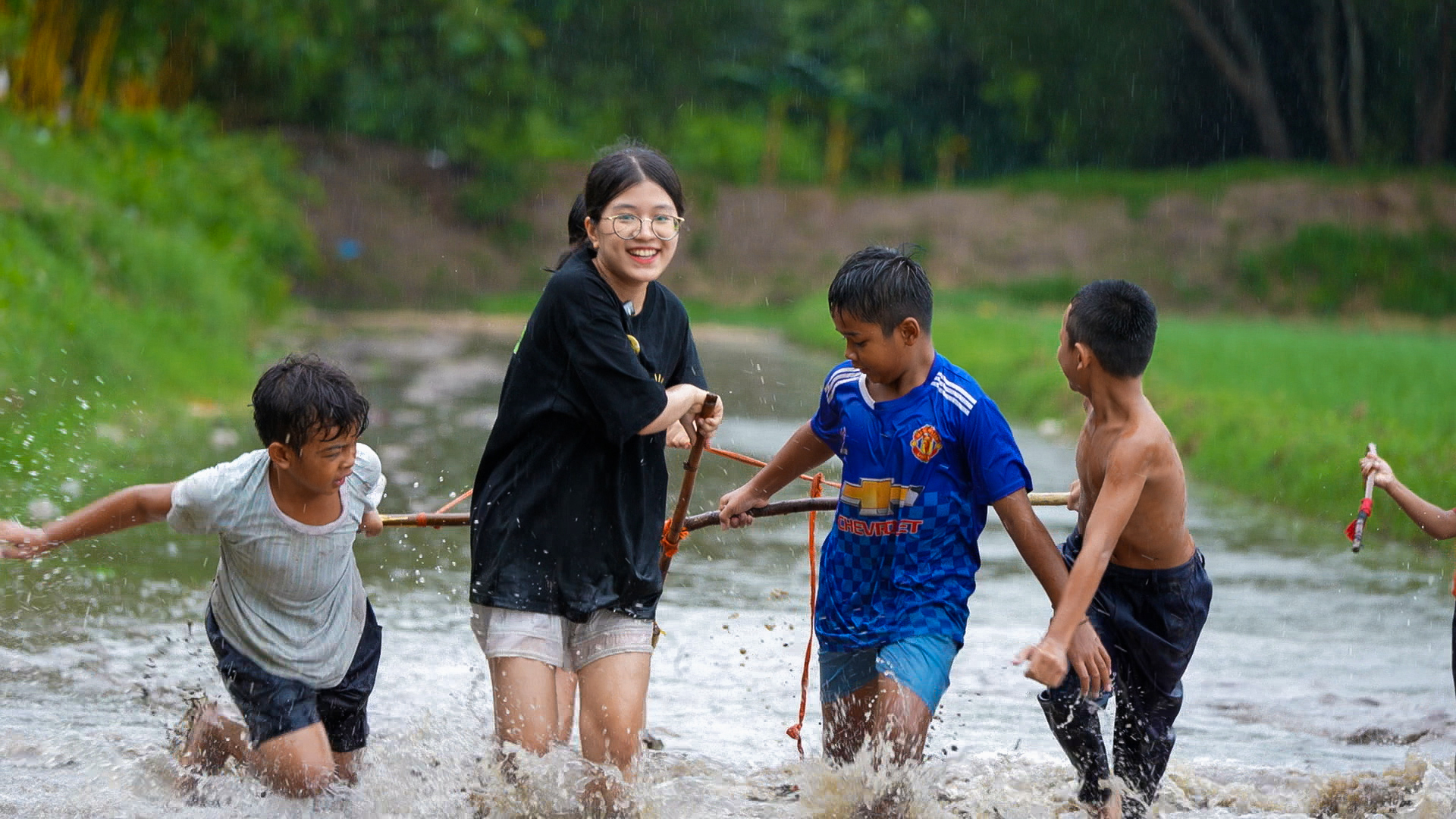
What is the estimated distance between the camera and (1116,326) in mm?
3975

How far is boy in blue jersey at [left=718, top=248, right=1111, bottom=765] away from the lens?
3854 millimetres

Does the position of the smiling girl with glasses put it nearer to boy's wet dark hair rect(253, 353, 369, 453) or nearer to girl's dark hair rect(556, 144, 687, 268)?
girl's dark hair rect(556, 144, 687, 268)

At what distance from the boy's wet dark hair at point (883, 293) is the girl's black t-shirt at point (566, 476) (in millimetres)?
490

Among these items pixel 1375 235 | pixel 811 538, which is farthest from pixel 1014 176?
pixel 811 538

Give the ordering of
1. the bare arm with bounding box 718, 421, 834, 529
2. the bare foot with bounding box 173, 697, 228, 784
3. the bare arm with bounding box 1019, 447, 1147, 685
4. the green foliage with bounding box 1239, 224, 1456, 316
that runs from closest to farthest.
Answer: the bare arm with bounding box 1019, 447, 1147, 685 → the bare foot with bounding box 173, 697, 228, 784 → the bare arm with bounding box 718, 421, 834, 529 → the green foliage with bounding box 1239, 224, 1456, 316

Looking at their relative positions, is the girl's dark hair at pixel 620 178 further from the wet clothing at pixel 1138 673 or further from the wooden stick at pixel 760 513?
the wet clothing at pixel 1138 673

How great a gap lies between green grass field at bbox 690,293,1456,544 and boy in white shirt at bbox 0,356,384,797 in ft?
22.5

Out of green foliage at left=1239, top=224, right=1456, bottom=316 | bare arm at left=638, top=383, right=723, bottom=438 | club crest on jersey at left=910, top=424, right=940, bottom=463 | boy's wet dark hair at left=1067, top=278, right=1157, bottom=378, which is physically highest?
green foliage at left=1239, top=224, right=1456, bottom=316

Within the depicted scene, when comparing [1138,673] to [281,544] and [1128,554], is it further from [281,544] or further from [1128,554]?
[281,544]

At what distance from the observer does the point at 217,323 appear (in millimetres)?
14875

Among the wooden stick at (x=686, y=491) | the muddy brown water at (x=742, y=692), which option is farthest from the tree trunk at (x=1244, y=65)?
the wooden stick at (x=686, y=491)

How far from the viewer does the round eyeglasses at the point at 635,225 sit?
3941mm

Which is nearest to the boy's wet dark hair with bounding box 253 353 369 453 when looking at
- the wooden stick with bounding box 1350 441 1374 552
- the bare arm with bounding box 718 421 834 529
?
the bare arm with bounding box 718 421 834 529

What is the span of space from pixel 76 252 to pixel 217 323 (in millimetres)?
Result: 1658
